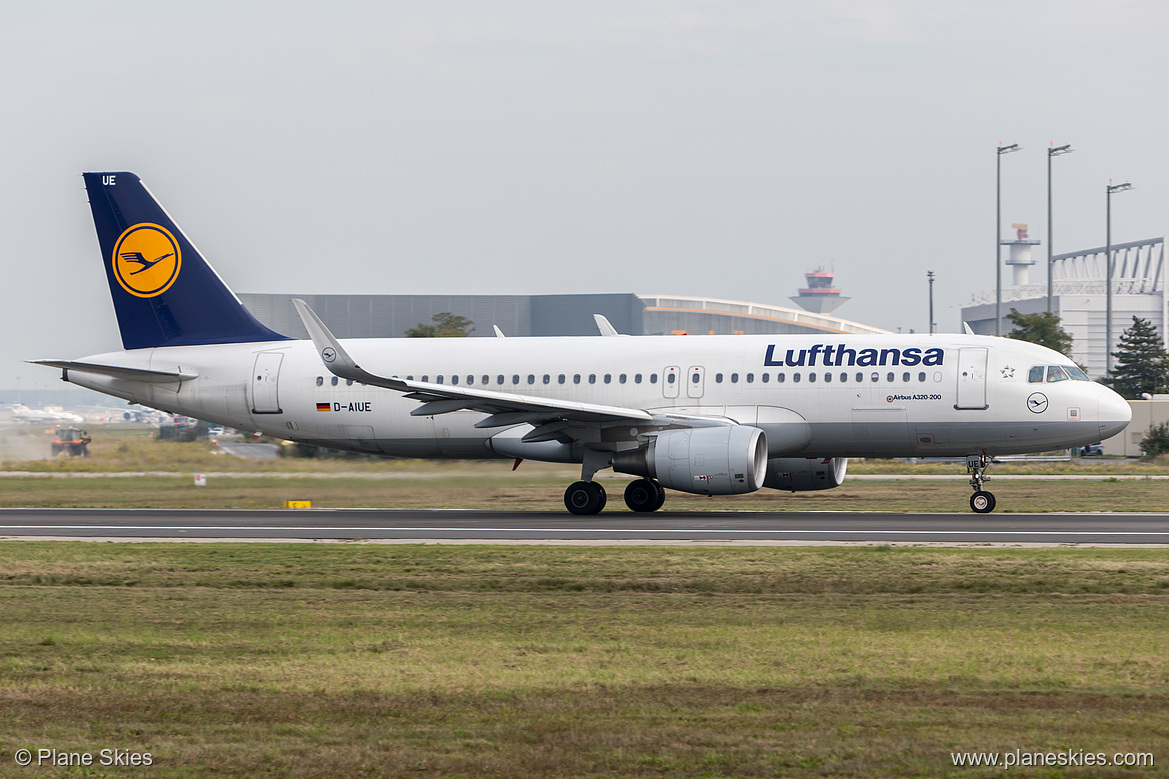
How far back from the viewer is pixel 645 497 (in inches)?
1016

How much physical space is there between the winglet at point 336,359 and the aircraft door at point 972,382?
1115cm

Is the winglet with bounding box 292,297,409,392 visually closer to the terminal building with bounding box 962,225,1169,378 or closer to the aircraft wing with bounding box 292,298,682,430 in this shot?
the aircraft wing with bounding box 292,298,682,430

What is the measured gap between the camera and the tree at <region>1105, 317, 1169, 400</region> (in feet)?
221

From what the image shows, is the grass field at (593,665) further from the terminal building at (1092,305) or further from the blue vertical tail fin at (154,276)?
the terminal building at (1092,305)

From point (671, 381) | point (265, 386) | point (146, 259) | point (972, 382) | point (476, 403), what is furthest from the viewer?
point (146, 259)

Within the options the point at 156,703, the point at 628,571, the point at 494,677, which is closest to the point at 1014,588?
the point at 628,571

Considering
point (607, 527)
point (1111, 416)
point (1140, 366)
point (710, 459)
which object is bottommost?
point (607, 527)

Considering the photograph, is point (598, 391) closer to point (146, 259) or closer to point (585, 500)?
point (585, 500)

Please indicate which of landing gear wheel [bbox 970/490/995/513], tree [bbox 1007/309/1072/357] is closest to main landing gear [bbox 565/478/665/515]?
landing gear wheel [bbox 970/490/995/513]

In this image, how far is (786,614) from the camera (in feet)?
39.7

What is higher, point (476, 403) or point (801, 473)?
point (476, 403)

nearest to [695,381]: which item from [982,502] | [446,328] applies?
[982,502]

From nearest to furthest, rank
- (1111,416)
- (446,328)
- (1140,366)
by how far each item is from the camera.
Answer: (1111,416)
(1140,366)
(446,328)

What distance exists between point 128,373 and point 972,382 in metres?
18.8
